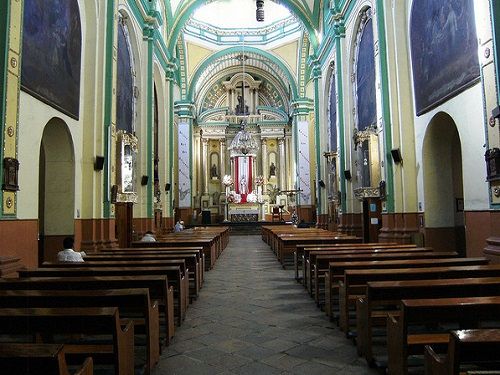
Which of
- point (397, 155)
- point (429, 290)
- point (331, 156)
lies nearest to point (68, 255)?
point (429, 290)

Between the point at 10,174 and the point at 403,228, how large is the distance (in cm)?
711

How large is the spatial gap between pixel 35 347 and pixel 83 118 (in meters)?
7.64

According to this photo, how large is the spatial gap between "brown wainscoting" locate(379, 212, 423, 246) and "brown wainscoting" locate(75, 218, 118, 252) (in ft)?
19.4

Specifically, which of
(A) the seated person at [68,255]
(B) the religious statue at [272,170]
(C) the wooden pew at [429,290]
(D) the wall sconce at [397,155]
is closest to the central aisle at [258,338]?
(C) the wooden pew at [429,290]

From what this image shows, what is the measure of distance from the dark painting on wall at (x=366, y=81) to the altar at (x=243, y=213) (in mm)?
12845

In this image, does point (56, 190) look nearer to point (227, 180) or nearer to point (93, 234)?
point (93, 234)

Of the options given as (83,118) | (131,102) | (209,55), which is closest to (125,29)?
(131,102)

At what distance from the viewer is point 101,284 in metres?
3.50

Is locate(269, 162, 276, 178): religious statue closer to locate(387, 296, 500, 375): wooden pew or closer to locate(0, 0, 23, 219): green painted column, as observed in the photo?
locate(0, 0, 23, 219): green painted column

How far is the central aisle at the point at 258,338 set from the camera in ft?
10.2

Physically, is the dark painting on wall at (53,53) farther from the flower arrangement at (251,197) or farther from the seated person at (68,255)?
the flower arrangement at (251,197)

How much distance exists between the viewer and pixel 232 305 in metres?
5.24

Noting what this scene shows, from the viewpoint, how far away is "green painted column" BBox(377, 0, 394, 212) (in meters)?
8.78

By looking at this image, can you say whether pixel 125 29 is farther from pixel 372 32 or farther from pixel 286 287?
pixel 286 287
